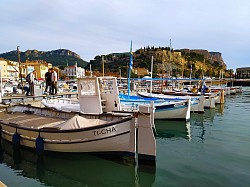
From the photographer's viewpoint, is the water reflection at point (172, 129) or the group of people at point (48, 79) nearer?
the water reflection at point (172, 129)

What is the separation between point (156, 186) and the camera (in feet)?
26.6

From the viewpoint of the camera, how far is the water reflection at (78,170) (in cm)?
848

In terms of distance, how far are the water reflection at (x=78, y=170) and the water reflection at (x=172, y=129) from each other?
21.2 feet

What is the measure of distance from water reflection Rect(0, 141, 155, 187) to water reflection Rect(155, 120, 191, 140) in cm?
646

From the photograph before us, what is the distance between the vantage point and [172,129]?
17.8m

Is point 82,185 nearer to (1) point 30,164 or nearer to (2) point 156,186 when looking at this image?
(2) point 156,186

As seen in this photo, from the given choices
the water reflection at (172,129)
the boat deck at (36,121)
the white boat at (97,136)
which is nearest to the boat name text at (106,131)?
the white boat at (97,136)

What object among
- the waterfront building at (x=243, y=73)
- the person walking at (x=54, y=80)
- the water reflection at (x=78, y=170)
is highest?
the waterfront building at (x=243, y=73)

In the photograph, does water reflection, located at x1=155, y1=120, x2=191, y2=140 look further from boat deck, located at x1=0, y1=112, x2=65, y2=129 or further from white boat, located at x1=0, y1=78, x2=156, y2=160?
boat deck, located at x1=0, y1=112, x2=65, y2=129

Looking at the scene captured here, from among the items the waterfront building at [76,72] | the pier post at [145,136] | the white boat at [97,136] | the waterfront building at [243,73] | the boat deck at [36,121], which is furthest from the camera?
the waterfront building at [243,73]

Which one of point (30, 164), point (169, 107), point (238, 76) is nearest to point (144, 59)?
point (238, 76)

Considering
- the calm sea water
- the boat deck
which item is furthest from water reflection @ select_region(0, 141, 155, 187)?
the boat deck

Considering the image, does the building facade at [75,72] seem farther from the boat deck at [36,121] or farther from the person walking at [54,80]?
the boat deck at [36,121]

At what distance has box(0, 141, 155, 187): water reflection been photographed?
8.48 meters
